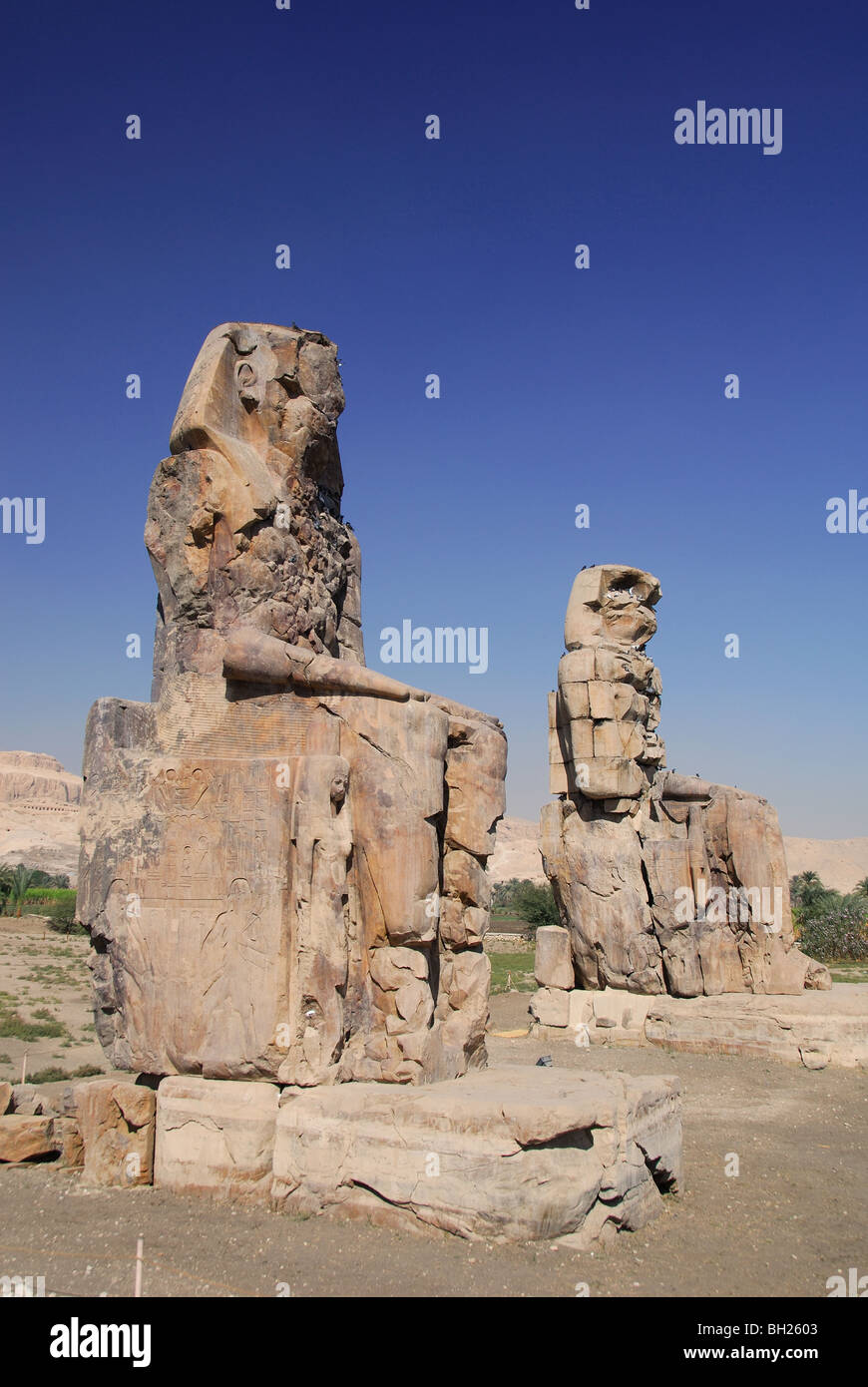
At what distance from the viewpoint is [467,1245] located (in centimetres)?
457

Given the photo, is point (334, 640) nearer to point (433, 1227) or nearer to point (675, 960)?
point (433, 1227)

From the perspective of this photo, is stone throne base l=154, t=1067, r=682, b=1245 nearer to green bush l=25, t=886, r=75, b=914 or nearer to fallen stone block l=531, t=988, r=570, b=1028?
fallen stone block l=531, t=988, r=570, b=1028

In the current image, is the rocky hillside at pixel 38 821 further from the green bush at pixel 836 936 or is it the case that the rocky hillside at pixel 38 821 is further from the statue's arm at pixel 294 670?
the statue's arm at pixel 294 670

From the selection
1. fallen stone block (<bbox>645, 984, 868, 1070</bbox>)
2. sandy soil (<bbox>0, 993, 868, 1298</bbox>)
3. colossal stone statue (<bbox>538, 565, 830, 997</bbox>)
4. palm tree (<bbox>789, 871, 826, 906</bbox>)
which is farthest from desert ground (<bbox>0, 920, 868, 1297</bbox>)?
palm tree (<bbox>789, 871, 826, 906</bbox>)

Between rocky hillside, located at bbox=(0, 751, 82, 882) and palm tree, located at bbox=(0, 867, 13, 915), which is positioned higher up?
rocky hillside, located at bbox=(0, 751, 82, 882)

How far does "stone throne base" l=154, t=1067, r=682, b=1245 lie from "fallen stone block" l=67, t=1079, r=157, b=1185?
0.43ft

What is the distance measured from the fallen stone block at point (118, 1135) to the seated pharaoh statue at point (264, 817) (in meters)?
0.19

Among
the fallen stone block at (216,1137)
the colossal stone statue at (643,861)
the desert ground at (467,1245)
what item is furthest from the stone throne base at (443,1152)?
the colossal stone statue at (643,861)

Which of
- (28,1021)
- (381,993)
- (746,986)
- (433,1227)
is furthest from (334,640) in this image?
(28,1021)

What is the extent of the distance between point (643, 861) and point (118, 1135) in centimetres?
663

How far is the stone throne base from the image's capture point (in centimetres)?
467

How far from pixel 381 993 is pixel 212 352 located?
4.23 metres

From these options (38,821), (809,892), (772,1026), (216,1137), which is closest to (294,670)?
(216,1137)

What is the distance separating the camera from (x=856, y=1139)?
7113 millimetres
